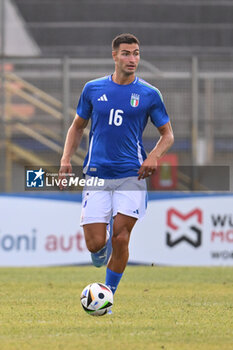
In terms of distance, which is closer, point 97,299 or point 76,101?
point 97,299

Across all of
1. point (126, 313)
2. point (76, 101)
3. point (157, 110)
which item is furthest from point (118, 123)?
point (76, 101)

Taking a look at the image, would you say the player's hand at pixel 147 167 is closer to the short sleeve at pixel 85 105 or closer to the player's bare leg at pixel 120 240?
the player's bare leg at pixel 120 240

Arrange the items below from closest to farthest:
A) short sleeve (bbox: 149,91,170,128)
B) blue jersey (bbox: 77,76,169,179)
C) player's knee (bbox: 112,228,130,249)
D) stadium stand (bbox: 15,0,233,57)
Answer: player's knee (bbox: 112,228,130,249), blue jersey (bbox: 77,76,169,179), short sleeve (bbox: 149,91,170,128), stadium stand (bbox: 15,0,233,57)

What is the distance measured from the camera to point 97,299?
768 cm

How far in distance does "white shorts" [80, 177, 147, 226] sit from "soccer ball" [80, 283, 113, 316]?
0.59 meters

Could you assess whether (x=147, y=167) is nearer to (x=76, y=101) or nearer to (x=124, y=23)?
(x=76, y=101)

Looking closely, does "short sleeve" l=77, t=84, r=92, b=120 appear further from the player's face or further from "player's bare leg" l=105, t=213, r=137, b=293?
"player's bare leg" l=105, t=213, r=137, b=293

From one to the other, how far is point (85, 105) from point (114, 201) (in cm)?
92

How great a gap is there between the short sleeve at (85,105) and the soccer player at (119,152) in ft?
0.12

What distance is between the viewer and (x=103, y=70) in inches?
601

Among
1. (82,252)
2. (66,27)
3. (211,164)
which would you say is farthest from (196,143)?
(66,27)

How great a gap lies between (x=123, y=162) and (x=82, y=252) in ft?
21.2

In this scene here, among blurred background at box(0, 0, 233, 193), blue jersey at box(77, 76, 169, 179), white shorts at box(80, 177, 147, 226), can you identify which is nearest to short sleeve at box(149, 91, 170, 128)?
blue jersey at box(77, 76, 169, 179)

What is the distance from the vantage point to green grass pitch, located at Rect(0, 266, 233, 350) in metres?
6.38
